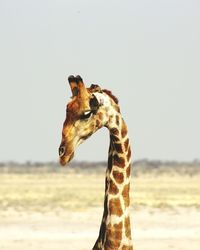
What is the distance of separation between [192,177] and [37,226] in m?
69.8

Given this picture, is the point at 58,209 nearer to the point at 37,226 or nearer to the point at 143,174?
the point at 37,226

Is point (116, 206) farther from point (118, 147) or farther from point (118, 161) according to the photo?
point (118, 147)

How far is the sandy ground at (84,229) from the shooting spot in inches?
865

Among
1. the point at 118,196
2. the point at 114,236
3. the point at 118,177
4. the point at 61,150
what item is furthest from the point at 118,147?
the point at 61,150

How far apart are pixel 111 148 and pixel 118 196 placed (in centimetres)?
37

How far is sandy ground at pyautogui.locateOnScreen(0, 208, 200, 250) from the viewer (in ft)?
72.1

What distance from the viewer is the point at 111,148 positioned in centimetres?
840

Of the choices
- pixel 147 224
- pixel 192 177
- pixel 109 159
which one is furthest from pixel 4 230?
pixel 192 177

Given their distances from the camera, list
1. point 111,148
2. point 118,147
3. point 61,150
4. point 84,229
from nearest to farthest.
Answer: point 61,150 < point 118,147 < point 111,148 < point 84,229

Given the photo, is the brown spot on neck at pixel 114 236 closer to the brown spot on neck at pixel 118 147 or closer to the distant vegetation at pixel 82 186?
the brown spot on neck at pixel 118 147

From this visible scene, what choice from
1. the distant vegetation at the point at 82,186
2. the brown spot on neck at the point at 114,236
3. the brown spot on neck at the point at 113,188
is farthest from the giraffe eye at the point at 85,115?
the distant vegetation at the point at 82,186

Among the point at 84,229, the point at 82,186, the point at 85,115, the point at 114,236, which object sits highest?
the point at 85,115

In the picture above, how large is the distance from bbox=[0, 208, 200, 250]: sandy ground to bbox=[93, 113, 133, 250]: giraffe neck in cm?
1240

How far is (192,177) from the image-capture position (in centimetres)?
9862
